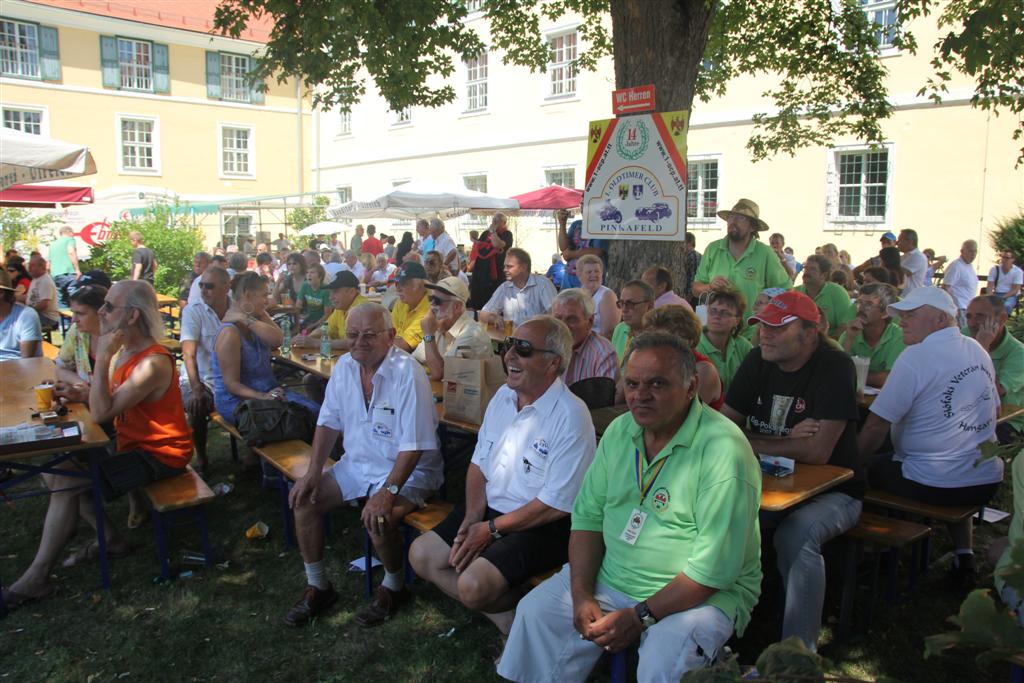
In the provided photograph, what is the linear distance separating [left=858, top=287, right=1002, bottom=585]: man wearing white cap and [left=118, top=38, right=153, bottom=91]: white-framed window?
32.4 m

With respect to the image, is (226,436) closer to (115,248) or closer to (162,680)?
(162,680)

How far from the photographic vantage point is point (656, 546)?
2.61 meters

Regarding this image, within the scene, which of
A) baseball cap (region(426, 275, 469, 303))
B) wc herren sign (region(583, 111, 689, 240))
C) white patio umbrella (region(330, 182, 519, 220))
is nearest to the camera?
wc herren sign (region(583, 111, 689, 240))

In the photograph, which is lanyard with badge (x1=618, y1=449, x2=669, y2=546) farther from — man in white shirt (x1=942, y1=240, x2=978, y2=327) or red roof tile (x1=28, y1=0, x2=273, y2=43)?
red roof tile (x1=28, y1=0, x2=273, y2=43)

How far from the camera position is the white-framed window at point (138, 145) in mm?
29672

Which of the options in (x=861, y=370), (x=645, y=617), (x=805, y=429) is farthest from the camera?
(x=861, y=370)

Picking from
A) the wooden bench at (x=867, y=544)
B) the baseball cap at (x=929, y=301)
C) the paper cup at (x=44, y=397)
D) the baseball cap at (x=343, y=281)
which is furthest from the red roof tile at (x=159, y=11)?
the wooden bench at (x=867, y=544)

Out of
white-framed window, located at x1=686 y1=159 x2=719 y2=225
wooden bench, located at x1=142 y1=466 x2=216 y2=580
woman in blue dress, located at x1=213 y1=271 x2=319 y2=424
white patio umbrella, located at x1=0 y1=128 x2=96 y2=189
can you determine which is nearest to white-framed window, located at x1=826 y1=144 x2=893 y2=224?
white-framed window, located at x1=686 y1=159 x2=719 y2=225

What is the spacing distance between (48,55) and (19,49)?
91 cm

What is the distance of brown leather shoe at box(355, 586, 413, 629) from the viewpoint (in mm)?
3715

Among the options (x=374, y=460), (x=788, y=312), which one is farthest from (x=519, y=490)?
(x=788, y=312)

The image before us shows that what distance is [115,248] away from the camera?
48.0 ft

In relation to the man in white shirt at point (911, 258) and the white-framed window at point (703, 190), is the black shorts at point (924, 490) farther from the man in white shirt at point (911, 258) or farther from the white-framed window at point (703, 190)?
the white-framed window at point (703, 190)

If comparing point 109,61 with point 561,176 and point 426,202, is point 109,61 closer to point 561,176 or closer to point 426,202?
point 561,176
